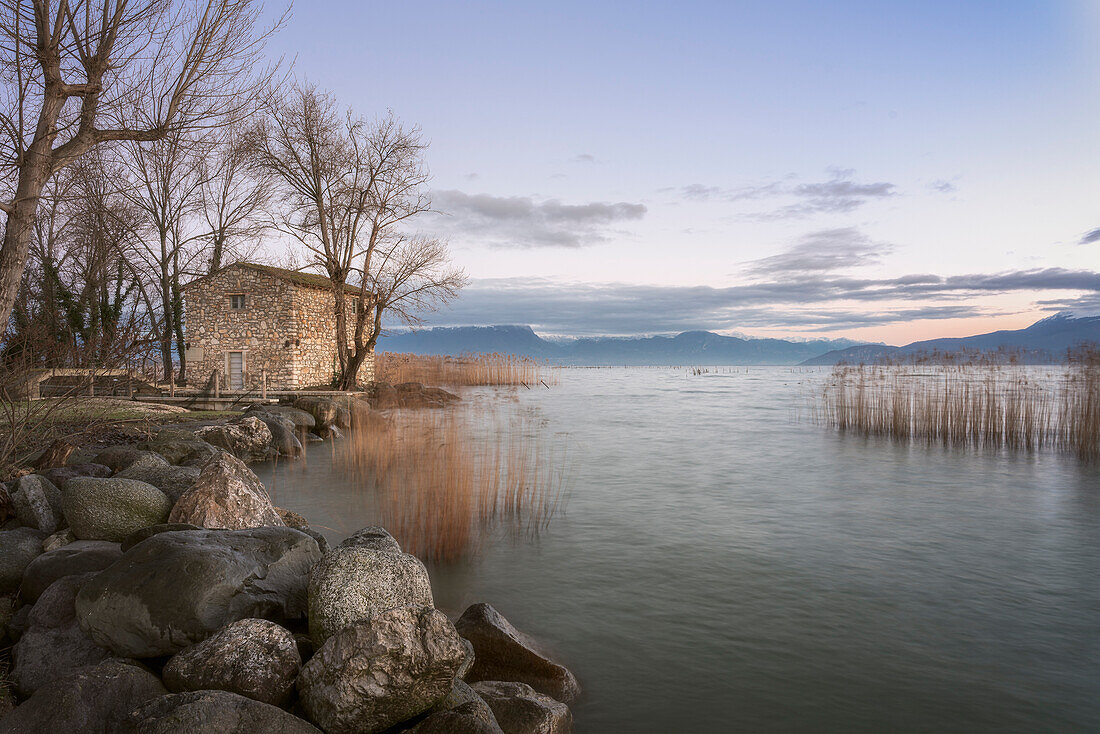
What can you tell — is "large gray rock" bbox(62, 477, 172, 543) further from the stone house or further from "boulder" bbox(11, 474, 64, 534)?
the stone house

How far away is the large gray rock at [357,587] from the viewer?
3.59 meters

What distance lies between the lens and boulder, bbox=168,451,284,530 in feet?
17.4

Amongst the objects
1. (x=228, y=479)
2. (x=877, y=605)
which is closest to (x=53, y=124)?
(x=228, y=479)

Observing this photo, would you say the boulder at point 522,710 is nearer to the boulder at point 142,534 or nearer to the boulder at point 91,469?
the boulder at point 142,534

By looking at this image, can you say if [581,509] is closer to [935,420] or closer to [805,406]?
[935,420]

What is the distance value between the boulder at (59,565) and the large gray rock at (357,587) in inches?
72.6

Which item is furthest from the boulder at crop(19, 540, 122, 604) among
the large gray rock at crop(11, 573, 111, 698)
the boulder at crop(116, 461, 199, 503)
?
the boulder at crop(116, 461, 199, 503)

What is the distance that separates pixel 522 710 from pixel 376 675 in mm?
984

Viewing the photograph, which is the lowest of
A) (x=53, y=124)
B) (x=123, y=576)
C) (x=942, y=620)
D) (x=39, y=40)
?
(x=942, y=620)

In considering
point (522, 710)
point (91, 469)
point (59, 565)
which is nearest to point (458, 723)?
point (522, 710)

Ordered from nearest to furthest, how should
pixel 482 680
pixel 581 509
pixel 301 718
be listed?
1. pixel 301 718
2. pixel 482 680
3. pixel 581 509

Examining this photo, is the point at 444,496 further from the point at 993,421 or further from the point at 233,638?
the point at 993,421

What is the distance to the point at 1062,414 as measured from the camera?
48.2ft

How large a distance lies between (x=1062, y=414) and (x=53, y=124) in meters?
19.3
